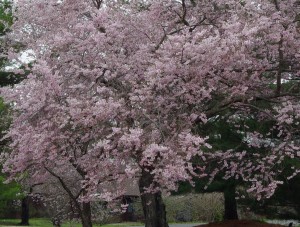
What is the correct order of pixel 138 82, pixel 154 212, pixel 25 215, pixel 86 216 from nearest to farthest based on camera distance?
pixel 138 82
pixel 86 216
pixel 154 212
pixel 25 215

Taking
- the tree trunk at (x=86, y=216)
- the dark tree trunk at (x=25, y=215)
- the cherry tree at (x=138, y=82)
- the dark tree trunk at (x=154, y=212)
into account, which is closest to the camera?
the cherry tree at (x=138, y=82)

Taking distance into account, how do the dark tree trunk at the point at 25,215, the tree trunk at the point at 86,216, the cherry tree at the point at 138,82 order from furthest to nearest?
1. the dark tree trunk at the point at 25,215
2. the tree trunk at the point at 86,216
3. the cherry tree at the point at 138,82

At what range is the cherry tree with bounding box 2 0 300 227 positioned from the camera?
8086mm

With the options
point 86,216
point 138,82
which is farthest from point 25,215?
point 138,82

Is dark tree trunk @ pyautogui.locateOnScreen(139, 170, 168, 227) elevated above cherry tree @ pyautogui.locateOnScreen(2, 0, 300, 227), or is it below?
below

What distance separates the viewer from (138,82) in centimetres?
916

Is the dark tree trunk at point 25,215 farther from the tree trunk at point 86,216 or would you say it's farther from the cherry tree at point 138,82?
the cherry tree at point 138,82

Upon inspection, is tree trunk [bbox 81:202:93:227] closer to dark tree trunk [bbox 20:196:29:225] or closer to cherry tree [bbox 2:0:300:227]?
cherry tree [bbox 2:0:300:227]

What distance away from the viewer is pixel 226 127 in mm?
14898

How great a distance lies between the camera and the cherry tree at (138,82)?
809 cm

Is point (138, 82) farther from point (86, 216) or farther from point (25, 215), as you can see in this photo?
point (25, 215)

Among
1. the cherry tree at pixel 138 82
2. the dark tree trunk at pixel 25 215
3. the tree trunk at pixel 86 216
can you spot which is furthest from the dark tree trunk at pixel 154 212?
the dark tree trunk at pixel 25 215

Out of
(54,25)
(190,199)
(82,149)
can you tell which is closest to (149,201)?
(82,149)

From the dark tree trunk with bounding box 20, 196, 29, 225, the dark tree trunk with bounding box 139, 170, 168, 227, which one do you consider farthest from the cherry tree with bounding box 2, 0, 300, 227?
the dark tree trunk with bounding box 20, 196, 29, 225
